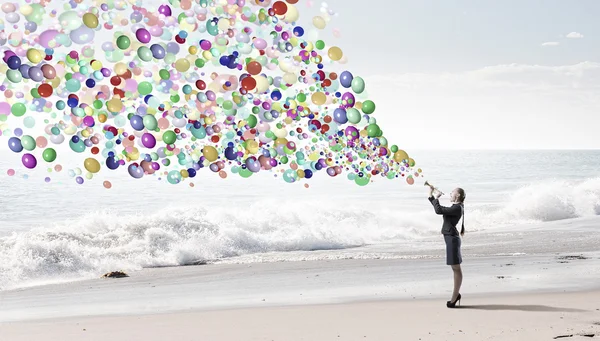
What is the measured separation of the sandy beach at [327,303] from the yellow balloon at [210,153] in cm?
195

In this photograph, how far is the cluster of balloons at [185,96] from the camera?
7.30 meters

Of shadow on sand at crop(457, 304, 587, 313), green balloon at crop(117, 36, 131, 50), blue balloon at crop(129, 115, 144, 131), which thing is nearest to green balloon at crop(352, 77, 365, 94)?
blue balloon at crop(129, 115, 144, 131)

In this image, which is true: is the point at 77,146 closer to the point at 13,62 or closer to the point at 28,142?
the point at 28,142

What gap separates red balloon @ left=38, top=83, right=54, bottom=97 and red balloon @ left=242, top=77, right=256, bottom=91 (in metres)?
2.26

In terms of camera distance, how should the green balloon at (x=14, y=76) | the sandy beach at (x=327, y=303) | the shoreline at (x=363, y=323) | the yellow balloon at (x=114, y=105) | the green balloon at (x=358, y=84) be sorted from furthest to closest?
the green balloon at (x=358, y=84) < the yellow balloon at (x=114, y=105) < the green balloon at (x=14, y=76) < the sandy beach at (x=327, y=303) < the shoreline at (x=363, y=323)

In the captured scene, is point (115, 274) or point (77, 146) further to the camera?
point (115, 274)

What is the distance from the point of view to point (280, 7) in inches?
311

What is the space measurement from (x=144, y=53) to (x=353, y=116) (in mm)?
2708

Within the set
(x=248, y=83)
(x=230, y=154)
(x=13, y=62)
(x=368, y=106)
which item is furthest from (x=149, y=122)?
(x=368, y=106)

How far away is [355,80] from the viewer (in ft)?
26.8

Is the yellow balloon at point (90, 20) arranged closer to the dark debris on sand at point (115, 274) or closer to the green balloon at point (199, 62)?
the green balloon at point (199, 62)

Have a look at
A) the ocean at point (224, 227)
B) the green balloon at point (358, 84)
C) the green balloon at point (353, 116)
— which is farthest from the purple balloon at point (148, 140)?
the ocean at point (224, 227)

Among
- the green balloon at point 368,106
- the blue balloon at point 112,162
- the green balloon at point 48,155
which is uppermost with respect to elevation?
the green balloon at point 368,106

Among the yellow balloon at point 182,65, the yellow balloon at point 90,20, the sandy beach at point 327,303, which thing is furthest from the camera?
the yellow balloon at point 182,65
